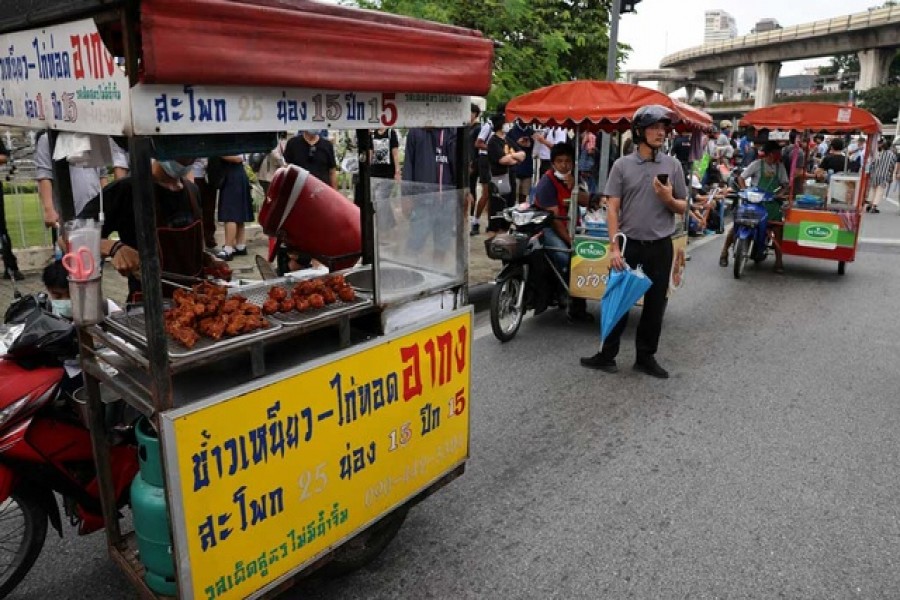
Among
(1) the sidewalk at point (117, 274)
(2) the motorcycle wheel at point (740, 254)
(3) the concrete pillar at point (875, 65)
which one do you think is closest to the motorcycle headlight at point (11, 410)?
(1) the sidewalk at point (117, 274)

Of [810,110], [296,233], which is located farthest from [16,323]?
[810,110]

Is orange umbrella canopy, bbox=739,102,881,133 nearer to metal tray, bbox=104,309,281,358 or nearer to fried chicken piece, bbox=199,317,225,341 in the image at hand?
metal tray, bbox=104,309,281,358

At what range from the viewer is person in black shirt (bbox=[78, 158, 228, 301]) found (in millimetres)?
3260

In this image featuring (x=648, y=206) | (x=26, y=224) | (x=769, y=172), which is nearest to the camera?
(x=648, y=206)

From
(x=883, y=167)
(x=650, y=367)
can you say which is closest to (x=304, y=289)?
(x=650, y=367)

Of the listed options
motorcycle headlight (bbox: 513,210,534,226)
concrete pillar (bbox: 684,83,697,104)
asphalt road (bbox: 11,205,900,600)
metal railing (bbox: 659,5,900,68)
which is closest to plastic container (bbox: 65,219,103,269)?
asphalt road (bbox: 11,205,900,600)

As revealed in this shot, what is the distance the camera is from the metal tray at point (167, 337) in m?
2.18

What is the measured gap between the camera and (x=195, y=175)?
24.2 feet

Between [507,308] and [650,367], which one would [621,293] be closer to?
[650,367]

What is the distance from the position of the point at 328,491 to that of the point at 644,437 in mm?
2413

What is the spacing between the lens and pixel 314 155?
732 centimetres

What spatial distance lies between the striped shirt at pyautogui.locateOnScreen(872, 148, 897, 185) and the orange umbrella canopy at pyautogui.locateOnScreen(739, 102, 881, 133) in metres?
7.88

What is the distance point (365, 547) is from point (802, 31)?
5449 cm

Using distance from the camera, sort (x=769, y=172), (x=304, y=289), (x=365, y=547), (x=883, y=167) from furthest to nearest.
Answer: (x=883, y=167)
(x=769, y=172)
(x=365, y=547)
(x=304, y=289)
